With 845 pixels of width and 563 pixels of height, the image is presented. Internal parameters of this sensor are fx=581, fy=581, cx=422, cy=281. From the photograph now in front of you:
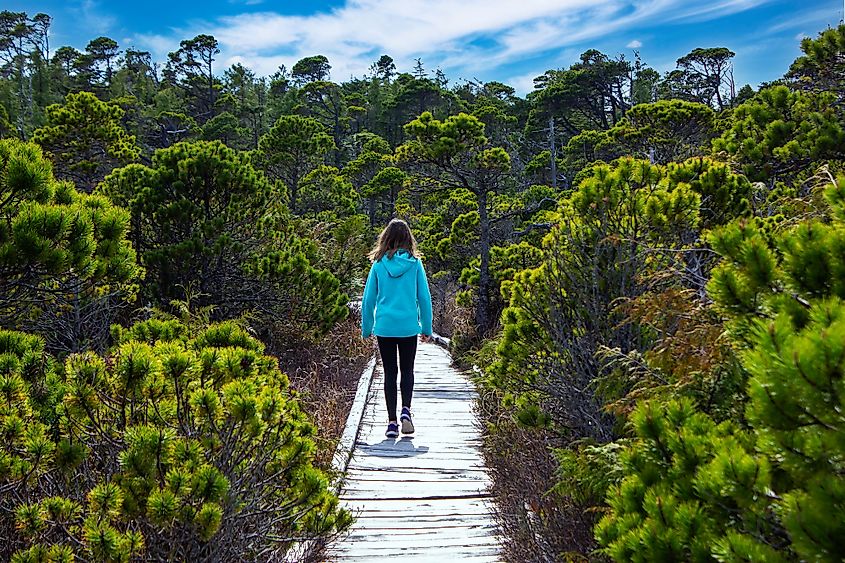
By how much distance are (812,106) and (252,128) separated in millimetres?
33722

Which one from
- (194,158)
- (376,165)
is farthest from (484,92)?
(194,158)

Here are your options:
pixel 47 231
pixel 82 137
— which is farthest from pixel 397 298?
pixel 82 137

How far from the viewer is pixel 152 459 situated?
6.15 ft

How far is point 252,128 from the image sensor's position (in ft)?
121

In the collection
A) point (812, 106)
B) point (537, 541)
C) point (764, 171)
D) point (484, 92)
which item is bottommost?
point (537, 541)

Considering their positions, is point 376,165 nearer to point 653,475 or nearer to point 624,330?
point 624,330

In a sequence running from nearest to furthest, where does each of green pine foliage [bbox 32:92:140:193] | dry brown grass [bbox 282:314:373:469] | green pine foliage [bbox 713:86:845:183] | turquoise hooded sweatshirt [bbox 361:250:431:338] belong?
1. turquoise hooded sweatshirt [bbox 361:250:431:338]
2. dry brown grass [bbox 282:314:373:469]
3. green pine foliage [bbox 713:86:845:183]
4. green pine foliage [bbox 32:92:140:193]

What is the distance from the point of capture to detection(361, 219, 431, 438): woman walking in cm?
489

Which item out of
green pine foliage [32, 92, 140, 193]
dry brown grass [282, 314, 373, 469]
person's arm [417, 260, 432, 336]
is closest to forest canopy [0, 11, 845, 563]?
dry brown grass [282, 314, 373, 469]

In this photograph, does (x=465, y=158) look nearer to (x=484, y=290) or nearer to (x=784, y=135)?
(x=484, y=290)

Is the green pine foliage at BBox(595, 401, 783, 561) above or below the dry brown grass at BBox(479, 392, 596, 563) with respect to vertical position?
above

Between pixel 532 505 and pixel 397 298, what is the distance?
217 cm

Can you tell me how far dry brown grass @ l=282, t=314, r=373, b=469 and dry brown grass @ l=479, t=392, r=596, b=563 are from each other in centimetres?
126

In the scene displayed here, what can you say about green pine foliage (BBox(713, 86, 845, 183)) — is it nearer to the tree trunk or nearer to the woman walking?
the tree trunk
